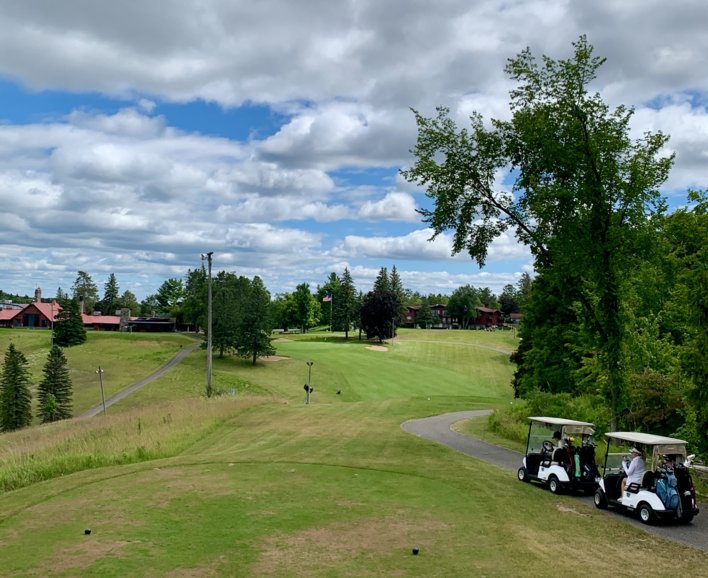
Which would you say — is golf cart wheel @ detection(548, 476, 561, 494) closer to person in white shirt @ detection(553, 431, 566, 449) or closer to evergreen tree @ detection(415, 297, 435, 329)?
person in white shirt @ detection(553, 431, 566, 449)

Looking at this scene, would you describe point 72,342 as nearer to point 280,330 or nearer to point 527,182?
point 280,330

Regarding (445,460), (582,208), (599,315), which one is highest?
(582,208)

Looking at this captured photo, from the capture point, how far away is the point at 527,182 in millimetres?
25141

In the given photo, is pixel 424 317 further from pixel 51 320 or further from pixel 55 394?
pixel 55 394

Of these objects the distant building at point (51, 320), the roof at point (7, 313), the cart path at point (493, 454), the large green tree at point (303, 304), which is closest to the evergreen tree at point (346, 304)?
the large green tree at point (303, 304)

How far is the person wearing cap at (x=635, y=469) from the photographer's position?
15.3 meters

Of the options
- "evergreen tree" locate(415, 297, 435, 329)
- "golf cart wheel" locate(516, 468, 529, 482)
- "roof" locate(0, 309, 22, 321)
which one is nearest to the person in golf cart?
"golf cart wheel" locate(516, 468, 529, 482)

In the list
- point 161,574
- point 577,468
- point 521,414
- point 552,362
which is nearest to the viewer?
point 161,574

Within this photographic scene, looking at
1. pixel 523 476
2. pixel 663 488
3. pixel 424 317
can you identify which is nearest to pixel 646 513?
pixel 663 488

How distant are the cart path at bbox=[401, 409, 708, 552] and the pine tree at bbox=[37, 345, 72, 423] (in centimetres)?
3650

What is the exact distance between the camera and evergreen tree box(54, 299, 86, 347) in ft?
332

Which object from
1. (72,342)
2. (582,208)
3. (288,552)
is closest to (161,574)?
(288,552)

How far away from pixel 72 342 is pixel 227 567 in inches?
3949

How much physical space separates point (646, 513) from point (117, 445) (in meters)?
18.6
